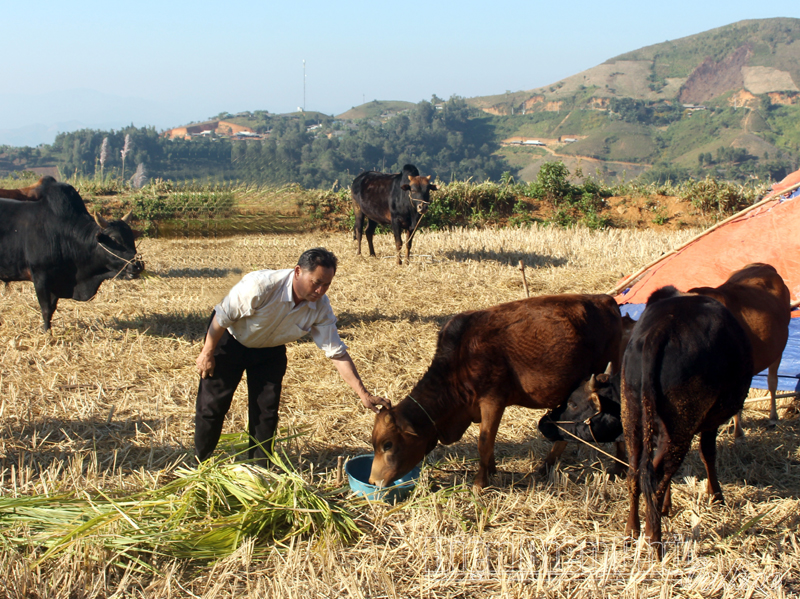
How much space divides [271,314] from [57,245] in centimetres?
538

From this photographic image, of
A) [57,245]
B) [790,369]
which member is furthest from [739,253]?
[57,245]

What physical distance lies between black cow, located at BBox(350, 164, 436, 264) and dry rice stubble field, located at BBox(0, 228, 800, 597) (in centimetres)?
381

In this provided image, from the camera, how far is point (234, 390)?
407 cm

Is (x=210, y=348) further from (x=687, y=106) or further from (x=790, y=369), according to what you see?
(x=687, y=106)

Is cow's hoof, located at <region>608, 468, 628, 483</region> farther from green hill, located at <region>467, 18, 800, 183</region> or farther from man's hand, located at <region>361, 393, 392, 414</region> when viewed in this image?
green hill, located at <region>467, 18, 800, 183</region>

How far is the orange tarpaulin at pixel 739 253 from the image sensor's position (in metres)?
6.33

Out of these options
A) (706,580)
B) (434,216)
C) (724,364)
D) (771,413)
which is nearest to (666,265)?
(771,413)

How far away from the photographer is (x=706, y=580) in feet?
10.1

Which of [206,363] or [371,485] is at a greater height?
[206,363]

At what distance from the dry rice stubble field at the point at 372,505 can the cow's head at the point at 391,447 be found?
206mm

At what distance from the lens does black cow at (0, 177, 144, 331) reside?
302 inches

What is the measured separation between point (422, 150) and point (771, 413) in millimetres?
44533

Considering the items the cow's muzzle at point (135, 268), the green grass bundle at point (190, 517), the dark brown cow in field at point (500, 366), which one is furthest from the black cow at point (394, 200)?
the green grass bundle at point (190, 517)

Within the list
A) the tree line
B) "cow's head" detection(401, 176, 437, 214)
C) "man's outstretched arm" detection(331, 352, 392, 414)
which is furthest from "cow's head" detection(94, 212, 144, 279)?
"cow's head" detection(401, 176, 437, 214)
